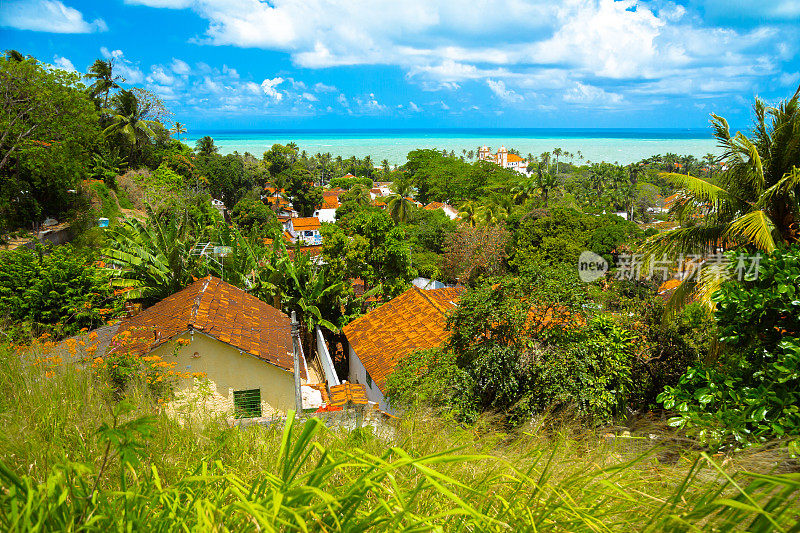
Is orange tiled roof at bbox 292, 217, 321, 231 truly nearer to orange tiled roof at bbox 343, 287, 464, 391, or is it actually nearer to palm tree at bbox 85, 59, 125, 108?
palm tree at bbox 85, 59, 125, 108

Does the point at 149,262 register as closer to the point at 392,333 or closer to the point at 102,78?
the point at 392,333

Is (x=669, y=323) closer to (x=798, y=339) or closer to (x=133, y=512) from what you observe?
(x=798, y=339)

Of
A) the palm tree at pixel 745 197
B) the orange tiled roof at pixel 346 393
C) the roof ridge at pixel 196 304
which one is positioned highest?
the palm tree at pixel 745 197

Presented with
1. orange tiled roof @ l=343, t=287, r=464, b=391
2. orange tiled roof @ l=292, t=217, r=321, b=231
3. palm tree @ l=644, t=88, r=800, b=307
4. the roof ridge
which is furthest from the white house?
orange tiled roof @ l=292, t=217, r=321, b=231

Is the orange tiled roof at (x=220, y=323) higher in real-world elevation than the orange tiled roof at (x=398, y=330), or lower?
higher

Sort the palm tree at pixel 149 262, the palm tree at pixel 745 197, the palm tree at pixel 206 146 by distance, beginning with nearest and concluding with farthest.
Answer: the palm tree at pixel 745 197, the palm tree at pixel 149 262, the palm tree at pixel 206 146

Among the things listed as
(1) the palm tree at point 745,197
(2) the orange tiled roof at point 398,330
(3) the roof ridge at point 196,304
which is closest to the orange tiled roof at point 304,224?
(2) the orange tiled roof at point 398,330

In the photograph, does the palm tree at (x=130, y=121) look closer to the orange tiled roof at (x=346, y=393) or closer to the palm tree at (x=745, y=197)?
the orange tiled roof at (x=346, y=393)
